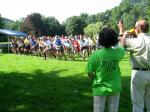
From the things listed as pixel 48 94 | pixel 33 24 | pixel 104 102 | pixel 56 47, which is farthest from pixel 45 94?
pixel 33 24

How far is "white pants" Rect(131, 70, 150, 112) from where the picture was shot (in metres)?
7.18

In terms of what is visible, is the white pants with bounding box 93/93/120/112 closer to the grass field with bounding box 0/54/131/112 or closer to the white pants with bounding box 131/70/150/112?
the white pants with bounding box 131/70/150/112

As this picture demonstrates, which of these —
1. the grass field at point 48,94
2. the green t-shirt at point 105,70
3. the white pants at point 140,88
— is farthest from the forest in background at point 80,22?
the green t-shirt at point 105,70

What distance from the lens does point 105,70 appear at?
20.1ft

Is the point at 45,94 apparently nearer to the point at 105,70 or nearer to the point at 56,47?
the point at 105,70

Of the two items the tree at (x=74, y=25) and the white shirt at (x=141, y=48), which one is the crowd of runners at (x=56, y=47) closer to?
the white shirt at (x=141, y=48)

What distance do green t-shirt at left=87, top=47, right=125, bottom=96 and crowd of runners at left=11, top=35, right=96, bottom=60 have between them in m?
20.3

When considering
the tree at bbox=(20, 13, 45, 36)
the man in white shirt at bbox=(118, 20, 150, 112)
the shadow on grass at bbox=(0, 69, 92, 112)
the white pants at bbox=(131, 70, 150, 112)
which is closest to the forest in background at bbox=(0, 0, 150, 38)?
the tree at bbox=(20, 13, 45, 36)

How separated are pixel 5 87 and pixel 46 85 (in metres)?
1.40

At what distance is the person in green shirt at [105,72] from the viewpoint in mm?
6055

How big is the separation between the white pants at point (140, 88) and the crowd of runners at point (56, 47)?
19082mm

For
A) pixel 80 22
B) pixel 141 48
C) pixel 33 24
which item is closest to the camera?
pixel 141 48

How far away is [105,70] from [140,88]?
1.44m

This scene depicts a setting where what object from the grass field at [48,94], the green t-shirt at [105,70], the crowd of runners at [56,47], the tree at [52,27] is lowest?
the grass field at [48,94]
